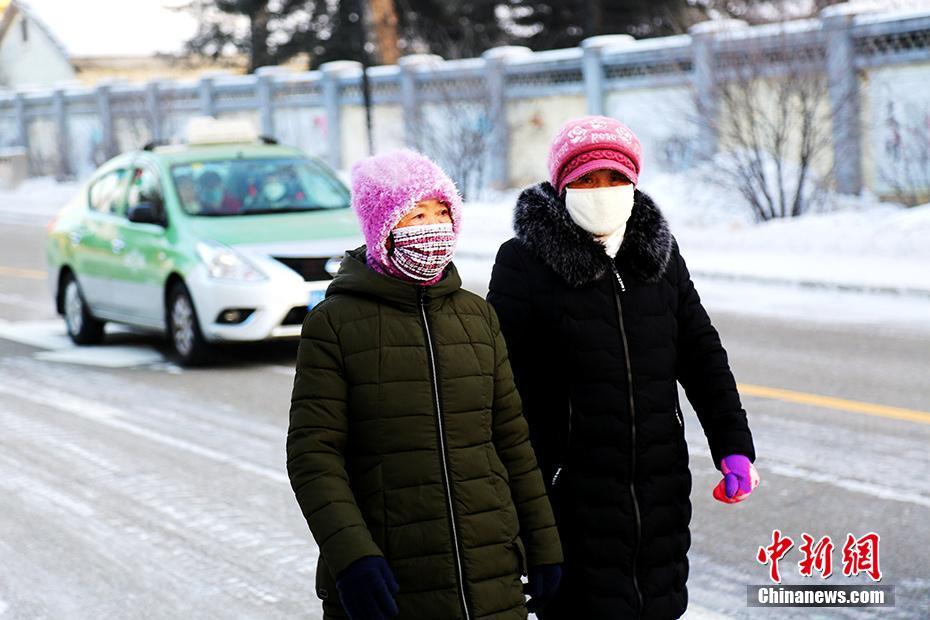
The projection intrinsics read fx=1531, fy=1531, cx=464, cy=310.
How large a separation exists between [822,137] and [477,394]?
16.7 m

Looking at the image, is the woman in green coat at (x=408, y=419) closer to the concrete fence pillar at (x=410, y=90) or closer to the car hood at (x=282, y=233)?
the car hood at (x=282, y=233)

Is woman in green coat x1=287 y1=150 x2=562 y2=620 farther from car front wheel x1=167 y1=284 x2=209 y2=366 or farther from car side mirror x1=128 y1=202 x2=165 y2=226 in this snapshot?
car side mirror x1=128 y1=202 x2=165 y2=226

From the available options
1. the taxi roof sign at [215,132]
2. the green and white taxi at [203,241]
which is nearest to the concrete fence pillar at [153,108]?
the green and white taxi at [203,241]

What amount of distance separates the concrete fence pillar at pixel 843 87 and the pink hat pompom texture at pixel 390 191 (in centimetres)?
1669

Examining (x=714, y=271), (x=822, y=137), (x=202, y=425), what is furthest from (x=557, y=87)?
(x=202, y=425)

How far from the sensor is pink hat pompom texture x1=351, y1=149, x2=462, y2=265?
3436 millimetres

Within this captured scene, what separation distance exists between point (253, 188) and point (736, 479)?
849 centimetres

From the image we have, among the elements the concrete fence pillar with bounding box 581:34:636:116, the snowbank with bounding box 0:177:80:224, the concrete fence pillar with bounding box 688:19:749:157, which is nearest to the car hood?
the concrete fence pillar with bounding box 688:19:749:157

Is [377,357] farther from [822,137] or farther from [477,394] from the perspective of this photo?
[822,137]

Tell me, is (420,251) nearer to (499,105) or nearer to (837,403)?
(837,403)

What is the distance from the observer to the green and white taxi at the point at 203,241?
36.2ft

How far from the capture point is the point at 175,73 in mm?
64812

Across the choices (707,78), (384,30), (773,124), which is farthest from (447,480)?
(384,30)

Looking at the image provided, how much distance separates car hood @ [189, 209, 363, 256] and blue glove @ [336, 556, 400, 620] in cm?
790
